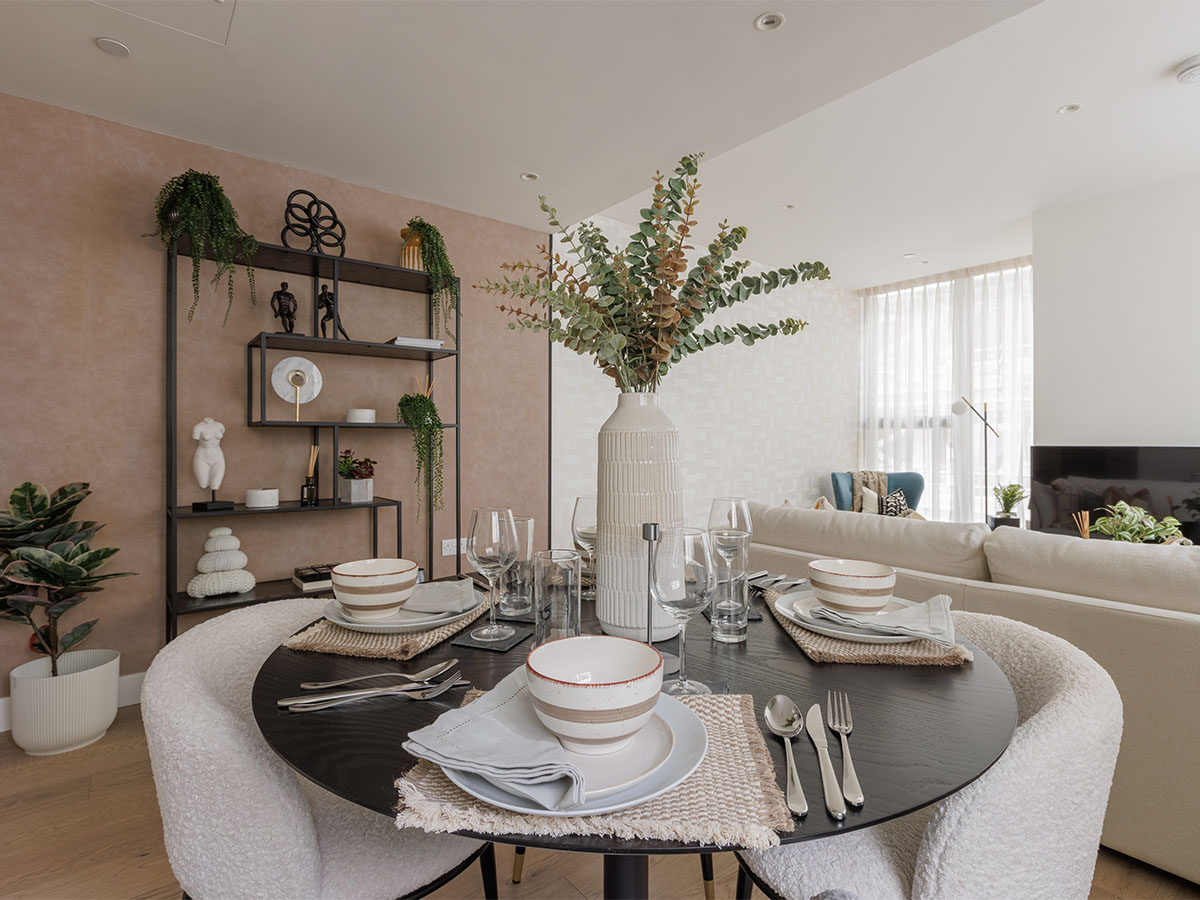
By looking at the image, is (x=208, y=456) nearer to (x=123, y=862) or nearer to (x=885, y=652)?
(x=123, y=862)

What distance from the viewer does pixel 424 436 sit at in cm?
318

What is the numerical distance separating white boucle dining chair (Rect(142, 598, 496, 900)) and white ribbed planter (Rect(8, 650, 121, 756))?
1.84 meters

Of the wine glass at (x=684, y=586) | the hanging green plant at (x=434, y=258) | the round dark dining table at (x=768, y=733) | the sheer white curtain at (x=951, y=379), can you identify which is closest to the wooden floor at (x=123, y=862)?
the round dark dining table at (x=768, y=733)

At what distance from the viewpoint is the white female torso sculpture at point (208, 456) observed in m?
2.60

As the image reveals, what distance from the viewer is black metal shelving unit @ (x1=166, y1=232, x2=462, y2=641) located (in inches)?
99.9

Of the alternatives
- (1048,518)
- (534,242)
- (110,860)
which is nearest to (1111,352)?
(1048,518)

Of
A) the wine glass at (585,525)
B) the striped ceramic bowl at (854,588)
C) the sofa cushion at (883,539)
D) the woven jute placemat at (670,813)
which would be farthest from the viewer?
the sofa cushion at (883,539)

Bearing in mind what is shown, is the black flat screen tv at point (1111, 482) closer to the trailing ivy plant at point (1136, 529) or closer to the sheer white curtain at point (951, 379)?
the sheer white curtain at point (951, 379)

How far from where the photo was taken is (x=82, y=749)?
7.37ft

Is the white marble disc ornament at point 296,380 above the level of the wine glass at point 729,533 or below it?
above

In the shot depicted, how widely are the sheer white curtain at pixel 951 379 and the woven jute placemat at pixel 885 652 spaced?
4.92 metres

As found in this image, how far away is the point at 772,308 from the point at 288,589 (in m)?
4.54

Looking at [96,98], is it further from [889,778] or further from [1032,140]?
[1032,140]

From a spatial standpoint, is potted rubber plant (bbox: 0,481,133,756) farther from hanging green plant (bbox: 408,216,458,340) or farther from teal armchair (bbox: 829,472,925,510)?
teal armchair (bbox: 829,472,925,510)
